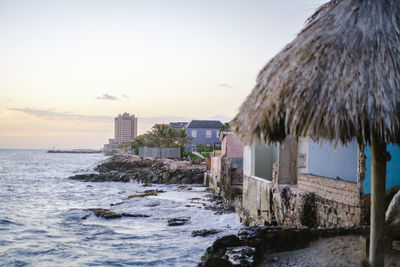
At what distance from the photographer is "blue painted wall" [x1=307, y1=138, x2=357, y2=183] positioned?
937cm

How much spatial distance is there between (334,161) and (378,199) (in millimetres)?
5849

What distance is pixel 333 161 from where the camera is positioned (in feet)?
34.1

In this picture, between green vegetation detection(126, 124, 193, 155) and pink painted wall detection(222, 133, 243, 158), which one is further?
green vegetation detection(126, 124, 193, 155)

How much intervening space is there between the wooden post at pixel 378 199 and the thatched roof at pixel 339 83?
0.22 metres

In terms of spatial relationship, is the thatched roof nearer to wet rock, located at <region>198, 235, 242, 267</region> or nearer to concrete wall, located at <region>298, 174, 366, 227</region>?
wet rock, located at <region>198, 235, 242, 267</region>

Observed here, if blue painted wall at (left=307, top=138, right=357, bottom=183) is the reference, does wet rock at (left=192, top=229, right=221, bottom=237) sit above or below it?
below

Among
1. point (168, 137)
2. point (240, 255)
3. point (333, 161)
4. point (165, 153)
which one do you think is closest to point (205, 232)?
point (333, 161)

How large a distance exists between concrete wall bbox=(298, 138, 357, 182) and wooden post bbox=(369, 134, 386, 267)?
3.61 metres

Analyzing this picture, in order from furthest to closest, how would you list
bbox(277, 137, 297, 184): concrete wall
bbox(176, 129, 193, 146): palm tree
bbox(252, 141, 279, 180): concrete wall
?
bbox(176, 129, 193, 146): palm tree < bbox(252, 141, 279, 180): concrete wall < bbox(277, 137, 297, 184): concrete wall

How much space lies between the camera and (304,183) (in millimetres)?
10977

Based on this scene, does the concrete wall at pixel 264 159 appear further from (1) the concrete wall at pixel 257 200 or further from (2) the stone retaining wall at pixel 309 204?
(2) the stone retaining wall at pixel 309 204

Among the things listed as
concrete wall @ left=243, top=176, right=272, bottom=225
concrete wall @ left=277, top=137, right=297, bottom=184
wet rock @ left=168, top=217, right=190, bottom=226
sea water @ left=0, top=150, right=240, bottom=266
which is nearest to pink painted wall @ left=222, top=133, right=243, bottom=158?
sea water @ left=0, top=150, right=240, bottom=266

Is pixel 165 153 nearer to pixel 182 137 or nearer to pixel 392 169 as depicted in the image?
pixel 182 137

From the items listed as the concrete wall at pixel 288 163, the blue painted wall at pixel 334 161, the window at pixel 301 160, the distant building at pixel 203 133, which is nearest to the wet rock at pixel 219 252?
the blue painted wall at pixel 334 161
